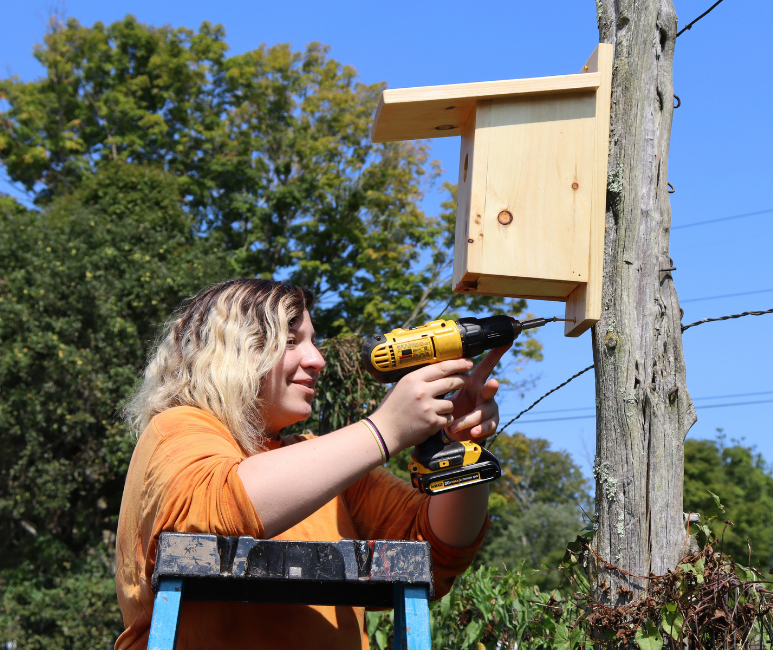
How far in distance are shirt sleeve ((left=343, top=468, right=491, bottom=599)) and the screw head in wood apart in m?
0.86

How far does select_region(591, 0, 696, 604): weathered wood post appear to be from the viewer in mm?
2070

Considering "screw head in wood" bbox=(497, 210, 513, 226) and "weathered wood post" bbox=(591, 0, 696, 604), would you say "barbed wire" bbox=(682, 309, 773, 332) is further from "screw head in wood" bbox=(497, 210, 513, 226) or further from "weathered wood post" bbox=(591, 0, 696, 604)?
"screw head in wood" bbox=(497, 210, 513, 226)

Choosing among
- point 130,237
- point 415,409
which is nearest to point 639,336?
point 415,409

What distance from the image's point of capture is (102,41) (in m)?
16.1

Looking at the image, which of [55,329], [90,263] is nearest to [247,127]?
[90,263]

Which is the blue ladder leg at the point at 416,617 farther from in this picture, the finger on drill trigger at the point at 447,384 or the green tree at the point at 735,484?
the green tree at the point at 735,484

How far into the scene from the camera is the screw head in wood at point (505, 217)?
2.04m

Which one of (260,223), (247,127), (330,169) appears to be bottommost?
(260,223)

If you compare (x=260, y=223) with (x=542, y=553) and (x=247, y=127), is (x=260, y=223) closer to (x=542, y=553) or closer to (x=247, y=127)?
(x=247, y=127)

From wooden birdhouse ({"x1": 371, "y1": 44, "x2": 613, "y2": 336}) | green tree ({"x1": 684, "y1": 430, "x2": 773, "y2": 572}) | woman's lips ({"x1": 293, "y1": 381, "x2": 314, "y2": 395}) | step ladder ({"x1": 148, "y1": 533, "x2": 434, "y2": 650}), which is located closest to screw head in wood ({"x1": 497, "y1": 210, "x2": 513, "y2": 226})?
wooden birdhouse ({"x1": 371, "y1": 44, "x2": 613, "y2": 336})

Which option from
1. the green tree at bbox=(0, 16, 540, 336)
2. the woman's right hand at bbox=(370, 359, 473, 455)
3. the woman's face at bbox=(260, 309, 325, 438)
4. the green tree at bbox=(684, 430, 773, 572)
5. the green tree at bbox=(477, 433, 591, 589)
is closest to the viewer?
the woman's right hand at bbox=(370, 359, 473, 455)

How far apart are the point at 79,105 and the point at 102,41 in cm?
166

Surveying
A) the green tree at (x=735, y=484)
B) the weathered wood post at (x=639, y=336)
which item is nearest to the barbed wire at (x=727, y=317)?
the weathered wood post at (x=639, y=336)

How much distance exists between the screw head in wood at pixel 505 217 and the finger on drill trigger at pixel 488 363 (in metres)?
0.37
